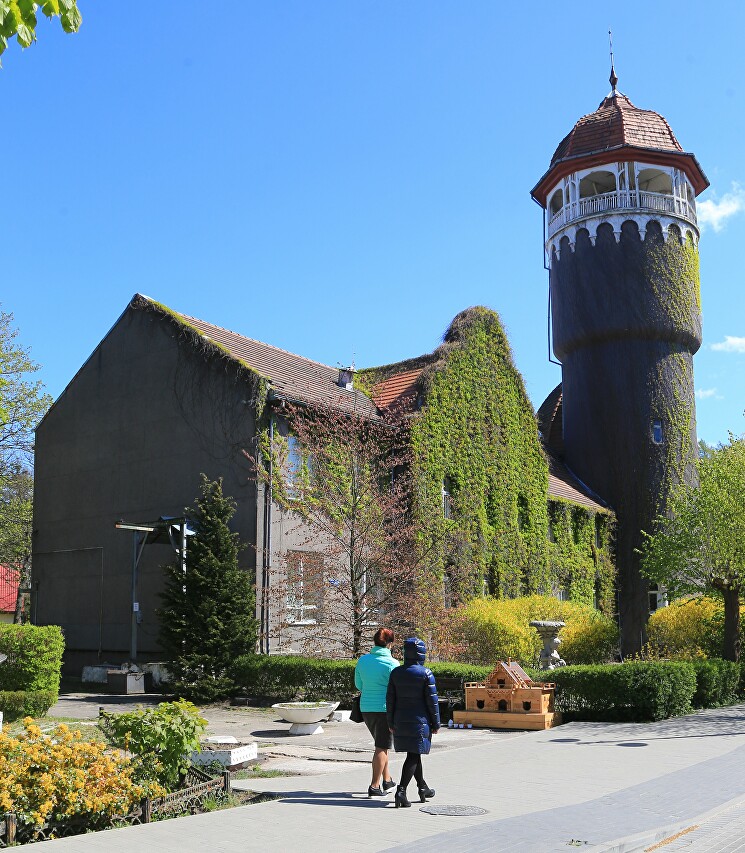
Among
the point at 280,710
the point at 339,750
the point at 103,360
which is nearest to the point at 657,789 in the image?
the point at 339,750

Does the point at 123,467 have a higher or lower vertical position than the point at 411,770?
higher

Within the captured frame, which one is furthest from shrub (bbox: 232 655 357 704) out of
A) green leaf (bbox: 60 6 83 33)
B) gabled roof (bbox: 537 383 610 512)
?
gabled roof (bbox: 537 383 610 512)

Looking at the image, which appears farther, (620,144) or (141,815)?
(620,144)

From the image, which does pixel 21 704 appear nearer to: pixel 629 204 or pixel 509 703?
pixel 509 703

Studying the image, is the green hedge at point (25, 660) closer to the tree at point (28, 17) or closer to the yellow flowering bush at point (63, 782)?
the yellow flowering bush at point (63, 782)

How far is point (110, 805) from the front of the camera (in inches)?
328

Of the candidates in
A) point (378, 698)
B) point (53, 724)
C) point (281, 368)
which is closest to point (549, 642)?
point (281, 368)

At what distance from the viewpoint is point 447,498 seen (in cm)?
2844

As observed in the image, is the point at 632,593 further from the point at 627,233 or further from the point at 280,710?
the point at 280,710

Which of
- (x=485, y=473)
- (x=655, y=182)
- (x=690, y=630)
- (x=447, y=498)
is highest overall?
(x=655, y=182)

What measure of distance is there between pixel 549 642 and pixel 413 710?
14545mm

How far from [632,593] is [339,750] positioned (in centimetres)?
2759

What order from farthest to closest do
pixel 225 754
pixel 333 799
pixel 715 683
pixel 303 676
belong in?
pixel 715 683, pixel 303 676, pixel 225 754, pixel 333 799

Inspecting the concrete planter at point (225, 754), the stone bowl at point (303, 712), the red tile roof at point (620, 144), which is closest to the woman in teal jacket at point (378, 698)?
the concrete planter at point (225, 754)
